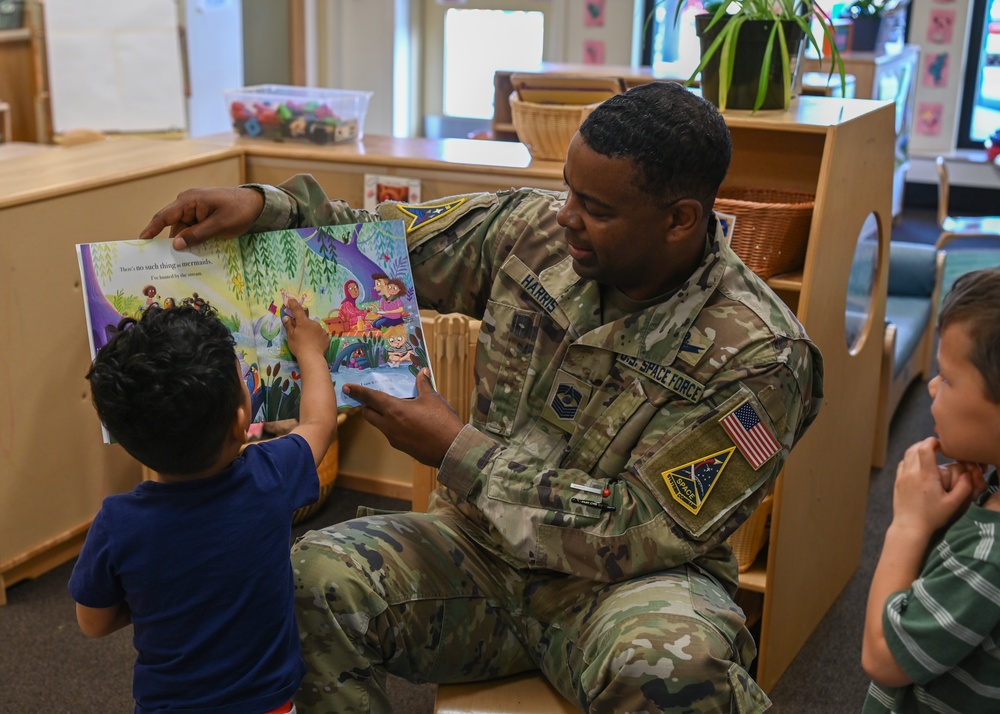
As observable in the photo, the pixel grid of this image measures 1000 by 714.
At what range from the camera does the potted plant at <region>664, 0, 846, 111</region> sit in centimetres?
215

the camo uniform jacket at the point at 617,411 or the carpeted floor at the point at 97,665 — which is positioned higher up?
the camo uniform jacket at the point at 617,411

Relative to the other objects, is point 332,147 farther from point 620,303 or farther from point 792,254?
point 620,303

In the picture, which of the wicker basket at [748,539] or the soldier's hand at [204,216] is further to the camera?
the wicker basket at [748,539]

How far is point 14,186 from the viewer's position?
2.36 meters

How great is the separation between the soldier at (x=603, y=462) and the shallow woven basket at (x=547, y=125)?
3.60ft

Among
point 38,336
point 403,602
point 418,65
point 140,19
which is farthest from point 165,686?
point 418,65

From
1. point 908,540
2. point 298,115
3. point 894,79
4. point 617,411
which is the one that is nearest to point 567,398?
point 617,411

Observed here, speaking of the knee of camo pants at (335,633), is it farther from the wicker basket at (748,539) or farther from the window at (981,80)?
the window at (981,80)

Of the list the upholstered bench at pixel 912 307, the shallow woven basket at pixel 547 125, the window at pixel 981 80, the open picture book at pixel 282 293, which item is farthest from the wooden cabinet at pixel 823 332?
the window at pixel 981 80

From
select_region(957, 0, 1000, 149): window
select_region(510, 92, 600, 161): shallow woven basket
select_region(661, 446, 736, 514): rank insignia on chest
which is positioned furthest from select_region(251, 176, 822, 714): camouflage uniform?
select_region(957, 0, 1000, 149): window

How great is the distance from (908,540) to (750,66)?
127 centimetres

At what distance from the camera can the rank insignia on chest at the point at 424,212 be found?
1.79 meters

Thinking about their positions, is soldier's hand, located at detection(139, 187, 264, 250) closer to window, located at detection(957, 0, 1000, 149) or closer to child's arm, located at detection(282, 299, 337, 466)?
child's arm, located at detection(282, 299, 337, 466)

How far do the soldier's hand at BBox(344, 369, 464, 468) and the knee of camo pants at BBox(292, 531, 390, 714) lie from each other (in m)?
0.19
